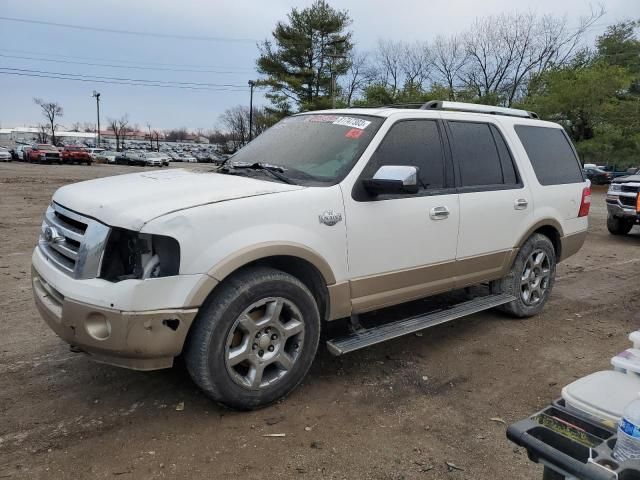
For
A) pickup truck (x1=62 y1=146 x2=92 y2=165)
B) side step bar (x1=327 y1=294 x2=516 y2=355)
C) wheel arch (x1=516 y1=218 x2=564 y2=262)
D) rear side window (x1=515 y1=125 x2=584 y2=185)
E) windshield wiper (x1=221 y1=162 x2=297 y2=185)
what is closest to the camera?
side step bar (x1=327 y1=294 x2=516 y2=355)

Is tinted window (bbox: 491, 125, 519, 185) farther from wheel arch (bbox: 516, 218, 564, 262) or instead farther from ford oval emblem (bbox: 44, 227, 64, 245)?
ford oval emblem (bbox: 44, 227, 64, 245)

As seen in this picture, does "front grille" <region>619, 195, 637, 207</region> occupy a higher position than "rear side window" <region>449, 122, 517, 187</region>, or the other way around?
"rear side window" <region>449, 122, 517, 187</region>

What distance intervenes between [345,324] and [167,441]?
7.26 ft

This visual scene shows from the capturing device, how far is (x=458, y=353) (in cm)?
423

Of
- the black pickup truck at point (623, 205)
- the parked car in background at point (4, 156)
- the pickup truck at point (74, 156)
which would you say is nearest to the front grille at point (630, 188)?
the black pickup truck at point (623, 205)

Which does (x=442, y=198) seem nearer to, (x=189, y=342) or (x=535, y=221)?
(x=535, y=221)

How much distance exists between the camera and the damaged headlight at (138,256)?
2725 millimetres

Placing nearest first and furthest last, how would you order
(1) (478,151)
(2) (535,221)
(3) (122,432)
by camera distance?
(3) (122,432) < (1) (478,151) < (2) (535,221)

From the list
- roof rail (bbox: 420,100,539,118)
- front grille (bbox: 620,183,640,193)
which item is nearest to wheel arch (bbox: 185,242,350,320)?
roof rail (bbox: 420,100,539,118)

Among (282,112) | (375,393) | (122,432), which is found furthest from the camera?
(282,112)

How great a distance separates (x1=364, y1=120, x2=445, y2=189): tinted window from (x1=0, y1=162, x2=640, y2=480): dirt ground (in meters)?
1.47

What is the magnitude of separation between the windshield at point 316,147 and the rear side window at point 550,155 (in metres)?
2.02

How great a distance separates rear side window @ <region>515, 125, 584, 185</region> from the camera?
198 inches

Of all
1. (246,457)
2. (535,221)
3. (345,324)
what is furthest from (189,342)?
(535,221)
